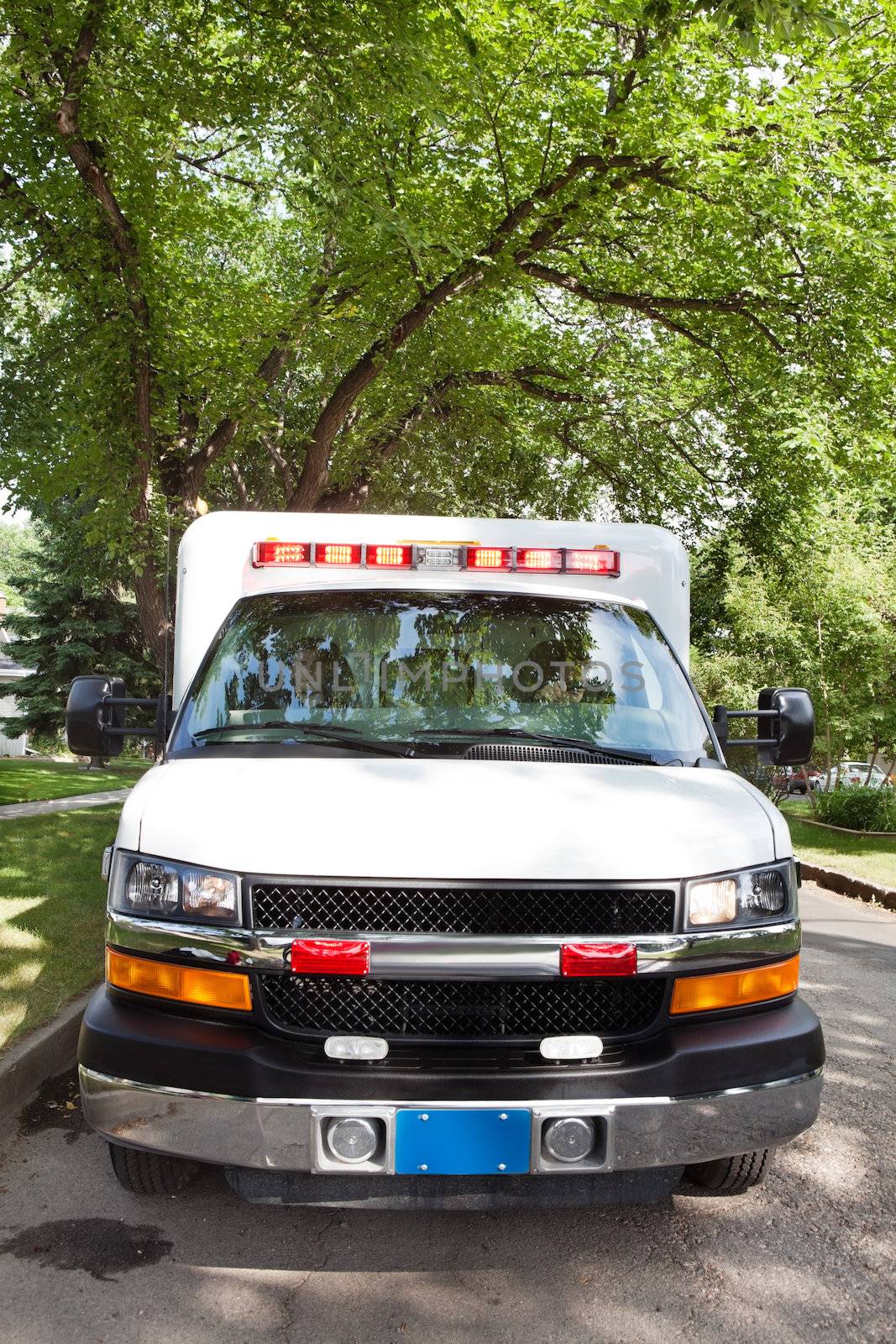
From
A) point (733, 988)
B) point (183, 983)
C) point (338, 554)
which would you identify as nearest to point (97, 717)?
point (338, 554)

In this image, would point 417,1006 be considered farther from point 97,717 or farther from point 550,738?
point 97,717

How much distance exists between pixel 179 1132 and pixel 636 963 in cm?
130

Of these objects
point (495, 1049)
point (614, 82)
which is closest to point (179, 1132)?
point (495, 1049)

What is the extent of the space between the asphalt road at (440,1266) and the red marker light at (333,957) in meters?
0.95

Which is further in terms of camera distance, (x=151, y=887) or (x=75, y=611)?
(x=75, y=611)

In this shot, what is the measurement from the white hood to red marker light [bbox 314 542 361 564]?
6.37 feet

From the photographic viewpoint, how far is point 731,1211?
12.8ft

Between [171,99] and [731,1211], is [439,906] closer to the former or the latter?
[731,1211]

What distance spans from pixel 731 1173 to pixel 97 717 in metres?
2.85

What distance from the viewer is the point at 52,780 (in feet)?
85.8

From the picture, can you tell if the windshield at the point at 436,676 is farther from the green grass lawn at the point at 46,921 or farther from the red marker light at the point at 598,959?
the green grass lawn at the point at 46,921

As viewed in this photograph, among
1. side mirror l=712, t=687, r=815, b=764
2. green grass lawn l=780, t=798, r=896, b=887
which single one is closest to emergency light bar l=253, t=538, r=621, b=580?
side mirror l=712, t=687, r=815, b=764

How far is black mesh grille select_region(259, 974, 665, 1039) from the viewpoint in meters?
3.20

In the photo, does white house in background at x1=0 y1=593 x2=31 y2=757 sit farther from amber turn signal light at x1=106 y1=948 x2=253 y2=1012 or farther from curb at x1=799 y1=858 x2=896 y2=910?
amber turn signal light at x1=106 y1=948 x2=253 y2=1012
